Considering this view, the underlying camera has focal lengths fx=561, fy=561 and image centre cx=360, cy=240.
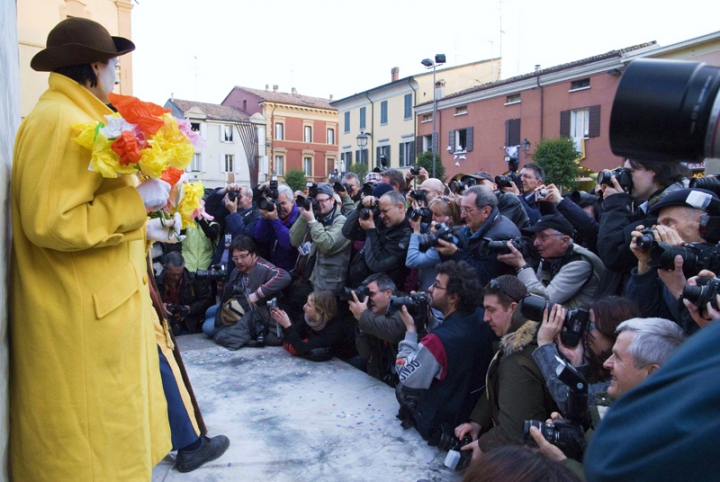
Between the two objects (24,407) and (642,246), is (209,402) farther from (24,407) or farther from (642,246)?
(642,246)

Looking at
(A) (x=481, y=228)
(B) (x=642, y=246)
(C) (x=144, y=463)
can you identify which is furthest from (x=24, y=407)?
(A) (x=481, y=228)

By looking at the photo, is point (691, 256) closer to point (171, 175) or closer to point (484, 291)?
point (484, 291)

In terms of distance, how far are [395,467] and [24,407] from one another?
185 centimetres

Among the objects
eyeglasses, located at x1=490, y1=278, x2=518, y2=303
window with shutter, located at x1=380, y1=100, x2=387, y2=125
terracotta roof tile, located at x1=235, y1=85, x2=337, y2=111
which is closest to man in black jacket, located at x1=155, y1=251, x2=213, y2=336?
eyeglasses, located at x1=490, y1=278, x2=518, y2=303

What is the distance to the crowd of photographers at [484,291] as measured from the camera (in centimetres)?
227

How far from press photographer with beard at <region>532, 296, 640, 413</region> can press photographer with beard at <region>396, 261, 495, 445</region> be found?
25.9 inches

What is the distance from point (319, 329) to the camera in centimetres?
475

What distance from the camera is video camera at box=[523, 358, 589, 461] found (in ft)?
7.09

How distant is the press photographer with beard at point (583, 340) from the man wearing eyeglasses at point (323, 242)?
2605 mm

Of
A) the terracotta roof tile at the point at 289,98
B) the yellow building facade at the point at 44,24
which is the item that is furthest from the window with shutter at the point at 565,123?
the terracotta roof tile at the point at 289,98

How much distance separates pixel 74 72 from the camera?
2.02 m

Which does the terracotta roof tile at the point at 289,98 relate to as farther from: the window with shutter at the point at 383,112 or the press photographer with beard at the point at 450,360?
the press photographer with beard at the point at 450,360

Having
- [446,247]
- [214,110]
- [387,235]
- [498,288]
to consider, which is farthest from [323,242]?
[214,110]

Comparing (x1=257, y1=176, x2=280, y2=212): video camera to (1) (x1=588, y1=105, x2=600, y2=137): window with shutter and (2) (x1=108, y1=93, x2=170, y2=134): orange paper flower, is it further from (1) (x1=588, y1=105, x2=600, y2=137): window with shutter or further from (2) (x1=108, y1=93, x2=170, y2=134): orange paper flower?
(1) (x1=588, y1=105, x2=600, y2=137): window with shutter
